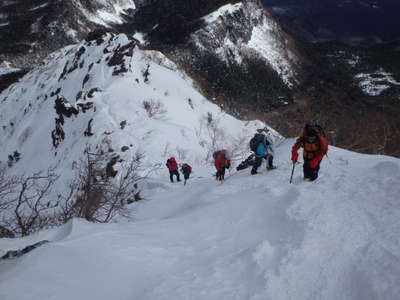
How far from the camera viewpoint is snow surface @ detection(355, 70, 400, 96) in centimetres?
8262

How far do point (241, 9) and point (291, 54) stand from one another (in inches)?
856

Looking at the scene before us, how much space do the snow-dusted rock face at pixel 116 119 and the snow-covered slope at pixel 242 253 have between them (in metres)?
15.4

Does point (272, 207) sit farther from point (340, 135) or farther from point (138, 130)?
point (340, 135)

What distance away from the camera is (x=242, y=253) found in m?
4.40

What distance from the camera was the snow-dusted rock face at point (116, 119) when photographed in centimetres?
2270

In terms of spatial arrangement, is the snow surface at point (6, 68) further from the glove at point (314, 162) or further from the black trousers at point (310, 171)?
the glove at point (314, 162)

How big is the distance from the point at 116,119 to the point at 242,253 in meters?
21.2

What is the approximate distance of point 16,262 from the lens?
4273 millimetres

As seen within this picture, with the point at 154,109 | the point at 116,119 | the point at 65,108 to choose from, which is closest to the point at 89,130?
the point at 116,119

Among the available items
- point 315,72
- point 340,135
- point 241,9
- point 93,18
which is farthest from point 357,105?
point 93,18

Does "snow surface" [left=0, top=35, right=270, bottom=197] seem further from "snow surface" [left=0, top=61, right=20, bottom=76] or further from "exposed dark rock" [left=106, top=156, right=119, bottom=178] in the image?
"snow surface" [left=0, top=61, right=20, bottom=76]

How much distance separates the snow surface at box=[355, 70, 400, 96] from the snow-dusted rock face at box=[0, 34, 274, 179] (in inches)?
2432

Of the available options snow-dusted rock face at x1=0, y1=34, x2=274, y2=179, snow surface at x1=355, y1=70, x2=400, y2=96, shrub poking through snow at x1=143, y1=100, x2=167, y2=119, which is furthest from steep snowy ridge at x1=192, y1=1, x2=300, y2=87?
shrub poking through snow at x1=143, y1=100, x2=167, y2=119

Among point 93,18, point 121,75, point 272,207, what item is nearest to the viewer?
point 272,207
